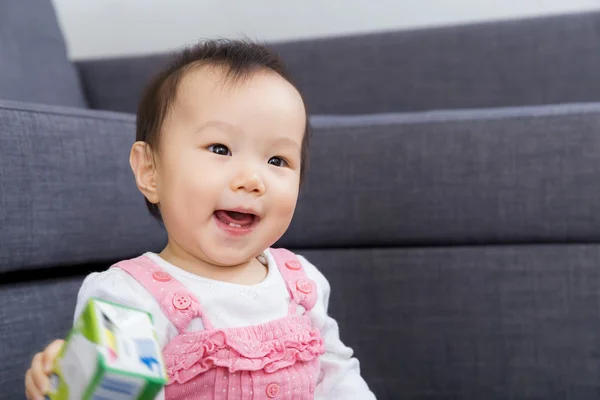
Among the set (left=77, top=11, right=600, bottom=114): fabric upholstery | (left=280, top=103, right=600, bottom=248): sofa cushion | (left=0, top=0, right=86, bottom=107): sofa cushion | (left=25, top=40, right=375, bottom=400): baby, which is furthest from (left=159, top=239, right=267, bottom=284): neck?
(left=77, top=11, right=600, bottom=114): fabric upholstery

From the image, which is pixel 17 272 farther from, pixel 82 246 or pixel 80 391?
pixel 80 391

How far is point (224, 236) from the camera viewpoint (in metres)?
0.71

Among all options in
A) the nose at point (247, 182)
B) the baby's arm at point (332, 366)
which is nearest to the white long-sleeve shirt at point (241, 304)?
the baby's arm at point (332, 366)

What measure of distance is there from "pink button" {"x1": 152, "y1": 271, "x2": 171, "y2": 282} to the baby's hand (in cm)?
12

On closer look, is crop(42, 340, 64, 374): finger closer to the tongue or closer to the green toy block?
the green toy block

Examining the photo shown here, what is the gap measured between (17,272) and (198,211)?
1.10ft

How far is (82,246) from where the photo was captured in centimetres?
94

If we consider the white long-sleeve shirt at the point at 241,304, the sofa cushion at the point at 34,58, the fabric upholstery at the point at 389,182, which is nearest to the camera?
the white long-sleeve shirt at the point at 241,304

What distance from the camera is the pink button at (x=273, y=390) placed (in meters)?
0.68

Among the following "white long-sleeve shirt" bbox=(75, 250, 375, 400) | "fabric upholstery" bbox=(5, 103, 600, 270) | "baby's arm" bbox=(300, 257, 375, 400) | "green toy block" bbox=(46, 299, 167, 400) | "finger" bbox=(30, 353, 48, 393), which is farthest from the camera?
"fabric upholstery" bbox=(5, 103, 600, 270)

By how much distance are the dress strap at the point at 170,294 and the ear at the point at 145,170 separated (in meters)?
0.09

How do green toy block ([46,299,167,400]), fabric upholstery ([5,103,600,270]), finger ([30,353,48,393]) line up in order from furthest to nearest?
fabric upholstery ([5,103,600,270])
finger ([30,353,48,393])
green toy block ([46,299,167,400])

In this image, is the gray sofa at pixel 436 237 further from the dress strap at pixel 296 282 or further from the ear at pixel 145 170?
the dress strap at pixel 296 282

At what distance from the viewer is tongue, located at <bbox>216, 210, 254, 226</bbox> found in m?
0.72
